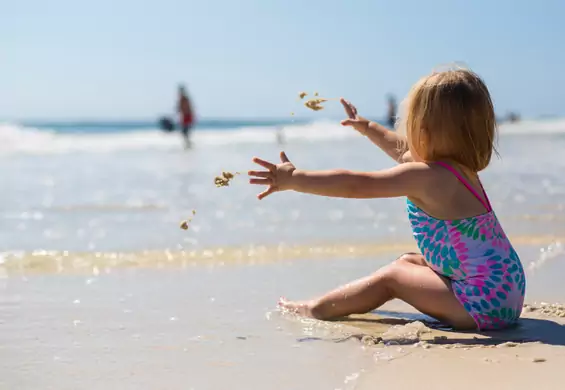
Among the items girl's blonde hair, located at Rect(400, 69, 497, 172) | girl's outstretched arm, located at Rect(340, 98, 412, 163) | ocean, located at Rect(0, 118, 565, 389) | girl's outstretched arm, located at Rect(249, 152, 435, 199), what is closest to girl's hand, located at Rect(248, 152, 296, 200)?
girl's outstretched arm, located at Rect(249, 152, 435, 199)

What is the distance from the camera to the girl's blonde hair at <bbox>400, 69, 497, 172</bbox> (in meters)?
2.71

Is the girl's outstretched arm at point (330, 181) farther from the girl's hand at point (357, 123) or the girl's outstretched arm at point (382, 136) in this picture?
the girl's hand at point (357, 123)

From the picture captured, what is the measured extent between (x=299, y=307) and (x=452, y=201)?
2.45ft

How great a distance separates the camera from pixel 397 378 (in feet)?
7.02

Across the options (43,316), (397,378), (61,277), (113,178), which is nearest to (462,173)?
(397,378)

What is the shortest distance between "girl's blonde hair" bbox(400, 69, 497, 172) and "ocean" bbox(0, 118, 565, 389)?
0.71m

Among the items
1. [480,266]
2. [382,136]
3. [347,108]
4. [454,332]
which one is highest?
[347,108]

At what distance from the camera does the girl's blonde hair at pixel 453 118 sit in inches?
107

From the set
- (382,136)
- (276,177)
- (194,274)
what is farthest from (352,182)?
(194,274)

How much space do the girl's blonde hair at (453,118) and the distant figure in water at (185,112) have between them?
15527 millimetres

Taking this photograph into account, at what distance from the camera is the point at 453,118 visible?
2.71m

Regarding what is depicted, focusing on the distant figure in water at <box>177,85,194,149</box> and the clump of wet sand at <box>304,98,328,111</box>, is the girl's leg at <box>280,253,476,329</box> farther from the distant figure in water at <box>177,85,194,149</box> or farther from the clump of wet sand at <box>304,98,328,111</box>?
the distant figure in water at <box>177,85,194,149</box>

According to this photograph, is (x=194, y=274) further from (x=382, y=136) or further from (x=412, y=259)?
(x=412, y=259)

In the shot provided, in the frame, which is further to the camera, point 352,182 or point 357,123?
point 357,123
